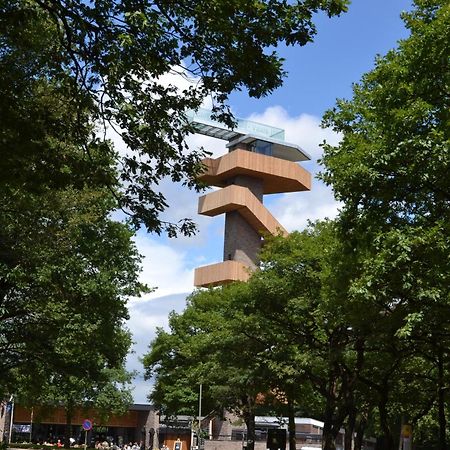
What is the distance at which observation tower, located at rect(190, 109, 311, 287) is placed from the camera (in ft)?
225

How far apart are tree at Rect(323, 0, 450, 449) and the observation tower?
49.9m

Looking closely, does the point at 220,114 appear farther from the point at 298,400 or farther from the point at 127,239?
the point at 298,400

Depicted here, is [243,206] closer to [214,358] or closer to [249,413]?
[249,413]

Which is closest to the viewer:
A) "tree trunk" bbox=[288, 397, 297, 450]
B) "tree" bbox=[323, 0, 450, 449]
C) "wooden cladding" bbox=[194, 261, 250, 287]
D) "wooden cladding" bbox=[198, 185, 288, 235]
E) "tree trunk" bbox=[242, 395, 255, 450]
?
"tree" bbox=[323, 0, 450, 449]

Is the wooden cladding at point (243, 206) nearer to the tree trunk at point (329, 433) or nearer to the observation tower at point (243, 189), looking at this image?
the observation tower at point (243, 189)

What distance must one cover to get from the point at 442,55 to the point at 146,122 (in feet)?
24.9

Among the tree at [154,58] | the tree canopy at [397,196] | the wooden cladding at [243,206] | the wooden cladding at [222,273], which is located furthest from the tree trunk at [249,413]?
the tree at [154,58]

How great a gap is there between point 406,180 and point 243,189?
53.3 m

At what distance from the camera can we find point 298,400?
131 feet

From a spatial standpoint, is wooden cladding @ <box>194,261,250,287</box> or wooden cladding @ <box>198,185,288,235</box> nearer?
wooden cladding @ <box>194,261,250,287</box>

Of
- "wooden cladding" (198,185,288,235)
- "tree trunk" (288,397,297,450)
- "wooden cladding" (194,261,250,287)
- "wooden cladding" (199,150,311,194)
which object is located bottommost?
"tree trunk" (288,397,297,450)

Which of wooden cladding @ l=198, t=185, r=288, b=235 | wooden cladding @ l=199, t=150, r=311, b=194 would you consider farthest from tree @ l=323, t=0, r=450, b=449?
wooden cladding @ l=199, t=150, r=311, b=194

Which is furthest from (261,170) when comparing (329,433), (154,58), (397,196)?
(154,58)

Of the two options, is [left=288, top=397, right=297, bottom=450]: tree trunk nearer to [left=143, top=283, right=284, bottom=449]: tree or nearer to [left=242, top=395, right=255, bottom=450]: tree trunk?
[left=143, top=283, right=284, bottom=449]: tree
